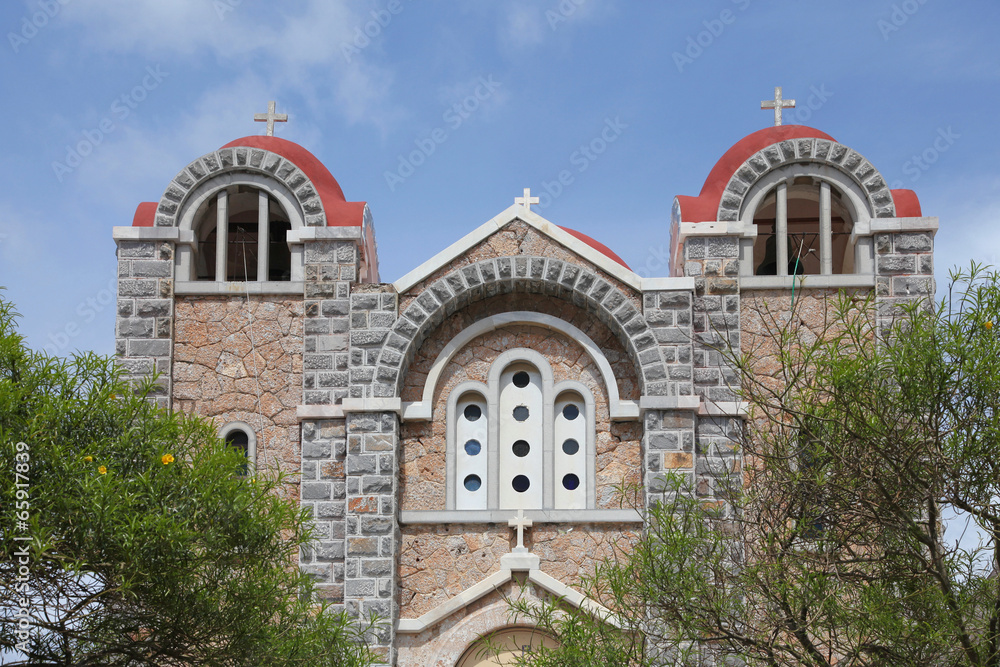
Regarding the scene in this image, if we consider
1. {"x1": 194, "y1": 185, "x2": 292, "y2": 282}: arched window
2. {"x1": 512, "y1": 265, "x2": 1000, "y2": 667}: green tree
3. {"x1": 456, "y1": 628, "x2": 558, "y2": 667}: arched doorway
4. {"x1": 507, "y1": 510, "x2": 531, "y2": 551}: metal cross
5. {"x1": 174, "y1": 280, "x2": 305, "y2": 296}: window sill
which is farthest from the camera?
{"x1": 194, "y1": 185, "x2": 292, "y2": 282}: arched window

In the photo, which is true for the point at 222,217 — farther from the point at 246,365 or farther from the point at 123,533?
the point at 123,533

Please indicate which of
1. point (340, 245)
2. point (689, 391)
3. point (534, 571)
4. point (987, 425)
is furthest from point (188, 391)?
point (987, 425)

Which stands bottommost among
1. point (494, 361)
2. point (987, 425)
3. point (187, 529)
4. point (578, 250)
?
point (187, 529)

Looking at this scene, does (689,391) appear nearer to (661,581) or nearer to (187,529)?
(661,581)

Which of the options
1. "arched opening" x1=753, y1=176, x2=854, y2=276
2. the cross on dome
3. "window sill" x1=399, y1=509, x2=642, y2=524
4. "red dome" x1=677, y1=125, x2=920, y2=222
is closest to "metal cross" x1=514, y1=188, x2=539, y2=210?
the cross on dome

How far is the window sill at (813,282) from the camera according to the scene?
17547 mm

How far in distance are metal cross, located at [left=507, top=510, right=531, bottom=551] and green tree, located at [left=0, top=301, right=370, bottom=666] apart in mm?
3819

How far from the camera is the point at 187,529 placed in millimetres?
12016

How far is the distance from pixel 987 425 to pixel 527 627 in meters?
7.20

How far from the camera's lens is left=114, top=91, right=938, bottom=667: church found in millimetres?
16672

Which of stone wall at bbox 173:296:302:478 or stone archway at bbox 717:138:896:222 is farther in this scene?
stone archway at bbox 717:138:896:222

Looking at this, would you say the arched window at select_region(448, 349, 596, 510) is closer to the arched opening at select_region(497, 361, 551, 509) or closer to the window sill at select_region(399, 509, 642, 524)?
the arched opening at select_region(497, 361, 551, 509)

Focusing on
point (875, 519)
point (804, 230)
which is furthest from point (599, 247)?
point (875, 519)

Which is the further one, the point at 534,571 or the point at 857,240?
the point at 857,240
